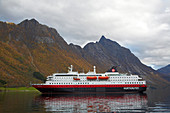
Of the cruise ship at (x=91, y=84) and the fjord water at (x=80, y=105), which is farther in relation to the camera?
the cruise ship at (x=91, y=84)

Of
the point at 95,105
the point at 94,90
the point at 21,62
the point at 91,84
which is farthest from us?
the point at 21,62

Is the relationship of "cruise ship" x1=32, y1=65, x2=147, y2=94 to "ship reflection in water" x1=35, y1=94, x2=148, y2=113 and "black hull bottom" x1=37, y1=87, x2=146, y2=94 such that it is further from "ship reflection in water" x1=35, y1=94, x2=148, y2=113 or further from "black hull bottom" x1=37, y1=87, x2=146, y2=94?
"ship reflection in water" x1=35, y1=94, x2=148, y2=113

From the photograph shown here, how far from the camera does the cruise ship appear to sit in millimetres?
72938

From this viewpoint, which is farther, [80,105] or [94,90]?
[94,90]

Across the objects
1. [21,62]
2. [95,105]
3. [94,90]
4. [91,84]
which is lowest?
[95,105]

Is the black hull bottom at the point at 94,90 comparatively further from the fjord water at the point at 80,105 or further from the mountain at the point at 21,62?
the mountain at the point at 21,62

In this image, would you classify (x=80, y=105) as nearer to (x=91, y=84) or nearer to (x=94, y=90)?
(x=94, y=90)

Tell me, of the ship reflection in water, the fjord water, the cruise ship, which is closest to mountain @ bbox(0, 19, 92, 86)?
the cruise ship

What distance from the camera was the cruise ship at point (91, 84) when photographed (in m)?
72.9

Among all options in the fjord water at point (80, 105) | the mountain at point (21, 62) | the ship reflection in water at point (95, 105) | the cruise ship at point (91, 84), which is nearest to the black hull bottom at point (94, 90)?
the cruise ship at point (91, 84)

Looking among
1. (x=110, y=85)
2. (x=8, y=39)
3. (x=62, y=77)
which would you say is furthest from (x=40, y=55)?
(x=110, y=85)

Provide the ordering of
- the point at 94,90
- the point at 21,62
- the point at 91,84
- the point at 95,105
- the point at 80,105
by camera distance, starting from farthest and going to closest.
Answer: the point at 21,62, the point at 91,84, the point at 94,90, the point at 80,105, the point at 95,105

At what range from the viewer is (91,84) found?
244 ft

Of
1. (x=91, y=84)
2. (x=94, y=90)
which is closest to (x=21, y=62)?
(x=91, y=84)
